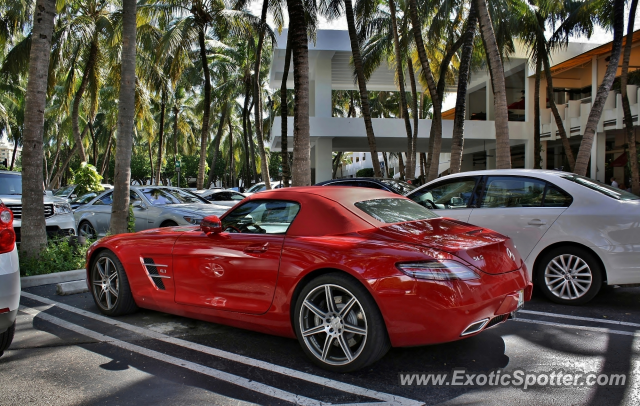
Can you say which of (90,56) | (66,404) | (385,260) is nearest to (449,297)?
(385,260)

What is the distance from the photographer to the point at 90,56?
66.0 feet

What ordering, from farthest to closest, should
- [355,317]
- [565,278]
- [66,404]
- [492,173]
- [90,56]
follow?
[90,56]
[492,173]
[565,278]
[355,317]
[66,404]

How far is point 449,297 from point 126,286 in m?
3.36

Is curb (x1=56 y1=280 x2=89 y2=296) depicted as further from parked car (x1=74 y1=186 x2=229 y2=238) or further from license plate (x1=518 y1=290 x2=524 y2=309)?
license plate (x1=518 y1=290 x2=524 y2=309)

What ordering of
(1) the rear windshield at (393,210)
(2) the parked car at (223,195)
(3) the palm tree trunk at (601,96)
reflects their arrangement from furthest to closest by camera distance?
(2) the parked car at (223,195), (3) the palm tree trunk at (601,96), (1) the rear windshield at (393,210)

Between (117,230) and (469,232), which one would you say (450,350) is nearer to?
(469,232)

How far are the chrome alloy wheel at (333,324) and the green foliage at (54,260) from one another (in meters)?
5.26

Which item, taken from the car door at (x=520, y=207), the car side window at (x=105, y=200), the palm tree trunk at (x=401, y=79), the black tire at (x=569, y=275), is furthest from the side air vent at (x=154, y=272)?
the palm tree trunk at (x=401, y=79)

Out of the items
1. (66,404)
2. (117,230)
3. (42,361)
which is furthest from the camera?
(117,230)

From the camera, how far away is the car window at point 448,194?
6221 millimetres

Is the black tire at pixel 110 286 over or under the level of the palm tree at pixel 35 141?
under

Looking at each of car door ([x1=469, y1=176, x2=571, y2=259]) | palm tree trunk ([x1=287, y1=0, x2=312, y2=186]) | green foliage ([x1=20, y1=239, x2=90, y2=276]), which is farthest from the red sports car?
palm tree trunk ([x1=287, y1=0, x2=312, y2=186])

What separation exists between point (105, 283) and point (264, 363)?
92.6 inches

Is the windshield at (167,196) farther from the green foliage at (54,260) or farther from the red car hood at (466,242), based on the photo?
the red car hood at (466,242)
